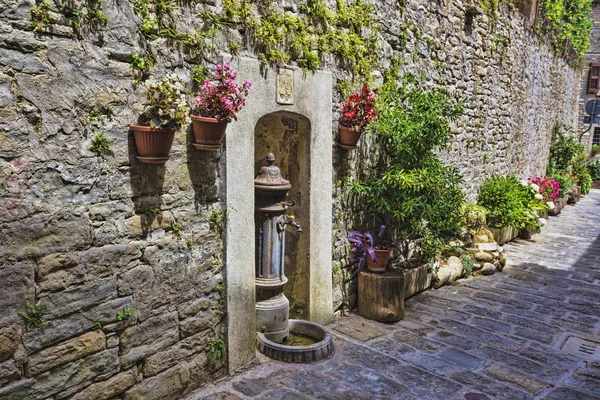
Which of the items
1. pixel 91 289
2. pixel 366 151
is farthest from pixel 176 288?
pixel 366 151

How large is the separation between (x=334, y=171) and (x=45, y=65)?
9.49 ft

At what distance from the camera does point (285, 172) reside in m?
4.71

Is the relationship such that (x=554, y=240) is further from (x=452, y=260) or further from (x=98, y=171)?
(x=98, y=171)

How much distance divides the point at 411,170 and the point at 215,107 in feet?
8.23

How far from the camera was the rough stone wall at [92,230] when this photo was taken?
2.48 meters

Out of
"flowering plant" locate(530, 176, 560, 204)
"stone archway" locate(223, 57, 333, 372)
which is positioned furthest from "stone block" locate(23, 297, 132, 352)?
"flowering plant" locate(530, 176, 560, 204)

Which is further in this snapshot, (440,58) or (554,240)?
(554,240)

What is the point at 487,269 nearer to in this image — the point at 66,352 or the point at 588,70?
the point at 66,352

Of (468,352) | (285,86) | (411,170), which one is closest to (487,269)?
(411,170)

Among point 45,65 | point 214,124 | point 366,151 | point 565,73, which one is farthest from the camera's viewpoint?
point 565,73

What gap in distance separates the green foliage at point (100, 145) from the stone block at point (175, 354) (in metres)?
1.38

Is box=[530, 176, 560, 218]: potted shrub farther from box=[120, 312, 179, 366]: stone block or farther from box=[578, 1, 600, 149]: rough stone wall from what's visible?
box=[578, 1, 600, 149]: rough stone wall

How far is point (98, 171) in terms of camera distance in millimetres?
2830

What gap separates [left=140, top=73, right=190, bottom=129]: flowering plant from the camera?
9.67 feet
